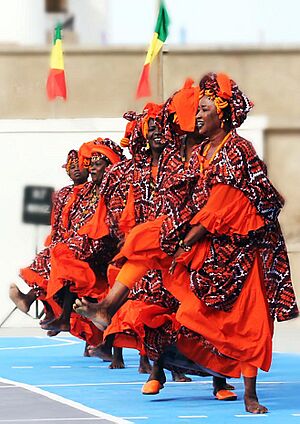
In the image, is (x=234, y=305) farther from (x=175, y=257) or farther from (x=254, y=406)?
(x=254, y=406)

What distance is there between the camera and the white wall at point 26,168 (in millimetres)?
21047

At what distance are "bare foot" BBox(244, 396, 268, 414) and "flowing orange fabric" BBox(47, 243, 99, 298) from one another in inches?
170

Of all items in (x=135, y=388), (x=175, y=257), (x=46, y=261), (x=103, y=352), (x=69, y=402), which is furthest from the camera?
(x=46, y=261)

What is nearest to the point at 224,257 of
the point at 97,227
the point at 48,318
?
the point at 97,227

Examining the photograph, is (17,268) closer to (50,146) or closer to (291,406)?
(50,146)

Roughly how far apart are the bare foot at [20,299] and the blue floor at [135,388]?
48 cm

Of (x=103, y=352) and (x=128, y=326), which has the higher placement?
(x=128, y=326)

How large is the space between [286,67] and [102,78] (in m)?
2.47

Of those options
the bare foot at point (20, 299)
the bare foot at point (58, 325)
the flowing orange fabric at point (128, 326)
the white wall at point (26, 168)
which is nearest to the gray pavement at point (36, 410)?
the flowing orange fabric at point (128, 326)

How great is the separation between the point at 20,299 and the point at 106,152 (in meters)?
1.45

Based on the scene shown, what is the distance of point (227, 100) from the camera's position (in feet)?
32.8

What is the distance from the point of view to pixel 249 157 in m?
9.59

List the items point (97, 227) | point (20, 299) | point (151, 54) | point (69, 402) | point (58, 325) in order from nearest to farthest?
point (69, 402)
point (97, 227)
point (20, 299)
point (58, 325)
point (151, 54)

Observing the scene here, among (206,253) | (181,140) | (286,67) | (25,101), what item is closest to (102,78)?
(25,101)
